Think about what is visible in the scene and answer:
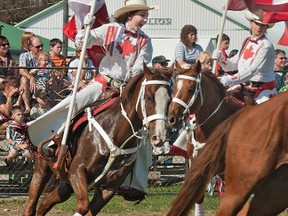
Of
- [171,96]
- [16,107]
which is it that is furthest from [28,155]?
[171,96]

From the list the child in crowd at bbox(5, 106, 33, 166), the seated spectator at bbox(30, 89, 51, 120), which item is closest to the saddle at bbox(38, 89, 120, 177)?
the child in crowd at bbox(5, 106, 33, 166)

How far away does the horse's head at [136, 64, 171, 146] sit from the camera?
8.55m

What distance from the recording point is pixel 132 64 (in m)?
9.69

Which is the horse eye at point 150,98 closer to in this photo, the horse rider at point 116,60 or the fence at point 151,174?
the horse rider at point 116,60

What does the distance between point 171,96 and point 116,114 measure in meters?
0.60

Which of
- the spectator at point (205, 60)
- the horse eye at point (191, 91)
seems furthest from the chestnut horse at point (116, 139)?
the spectator at point (205, 60)

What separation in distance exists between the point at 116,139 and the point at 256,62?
2114 mm

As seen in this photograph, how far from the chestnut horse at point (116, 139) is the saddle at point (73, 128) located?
0.07 m

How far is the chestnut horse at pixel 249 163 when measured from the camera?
6.66 metres

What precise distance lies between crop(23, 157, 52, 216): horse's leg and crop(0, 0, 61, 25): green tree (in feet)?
123

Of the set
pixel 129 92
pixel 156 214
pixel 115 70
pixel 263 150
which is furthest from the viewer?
pixel 156 214

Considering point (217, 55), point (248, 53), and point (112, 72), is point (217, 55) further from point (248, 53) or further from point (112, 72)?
point (112, 72)

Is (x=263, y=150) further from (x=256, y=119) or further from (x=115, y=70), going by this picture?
(x=115, y=70)

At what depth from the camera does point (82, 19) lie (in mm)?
10117
